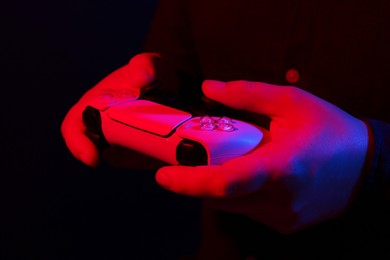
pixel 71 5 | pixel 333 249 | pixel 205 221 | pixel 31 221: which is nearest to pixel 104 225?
pixel 31 221

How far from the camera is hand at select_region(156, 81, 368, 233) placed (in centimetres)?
29

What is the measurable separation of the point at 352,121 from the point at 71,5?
75 cm

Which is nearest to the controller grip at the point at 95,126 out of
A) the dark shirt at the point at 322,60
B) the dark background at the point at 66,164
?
the dark shirt at the point at 322,60

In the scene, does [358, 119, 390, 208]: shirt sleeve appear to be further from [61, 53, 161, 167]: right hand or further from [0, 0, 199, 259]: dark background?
[0, 0, 199, 259]: dark background

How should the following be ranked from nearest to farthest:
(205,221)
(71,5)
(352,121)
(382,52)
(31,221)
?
(352,121) → (382,52) → (205,221) → (71,5) → (31,221)

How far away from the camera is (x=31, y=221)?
0.97m

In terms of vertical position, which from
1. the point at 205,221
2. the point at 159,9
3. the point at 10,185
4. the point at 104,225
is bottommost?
the point at 104,225

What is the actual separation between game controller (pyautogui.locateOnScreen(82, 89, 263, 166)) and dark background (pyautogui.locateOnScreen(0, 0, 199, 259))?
50cm

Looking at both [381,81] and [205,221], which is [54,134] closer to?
[205,221]

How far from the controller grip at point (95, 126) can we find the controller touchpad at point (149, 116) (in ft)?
0.08

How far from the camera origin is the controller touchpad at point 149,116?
1.16ft

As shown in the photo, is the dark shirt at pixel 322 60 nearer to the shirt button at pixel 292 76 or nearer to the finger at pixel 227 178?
the shirt button at pixel 292 76

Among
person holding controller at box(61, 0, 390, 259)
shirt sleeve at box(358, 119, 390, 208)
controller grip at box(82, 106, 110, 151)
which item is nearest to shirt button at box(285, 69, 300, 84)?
person holding controller at box(61, 0, 390, 259)

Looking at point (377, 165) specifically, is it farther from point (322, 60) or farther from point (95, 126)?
point (95, 126)
